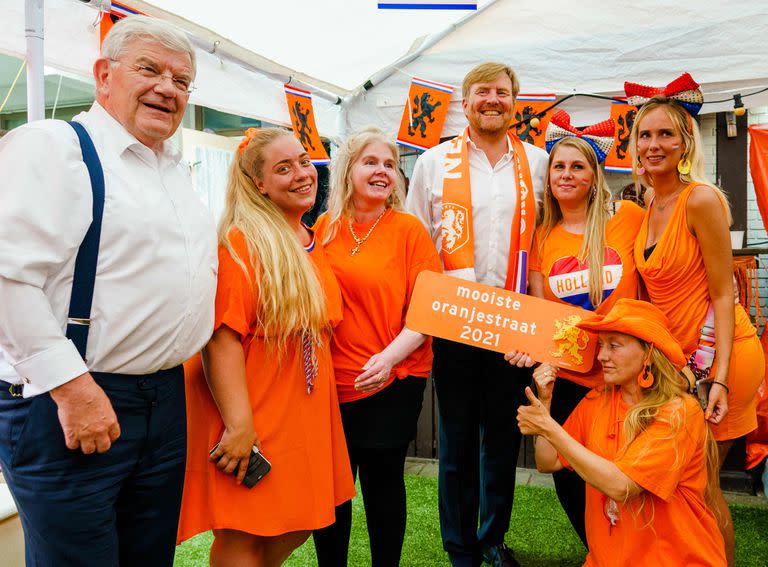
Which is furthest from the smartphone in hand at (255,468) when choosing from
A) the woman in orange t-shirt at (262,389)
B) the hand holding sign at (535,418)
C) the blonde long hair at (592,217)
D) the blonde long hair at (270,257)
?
the blonde long hair at (592,217)

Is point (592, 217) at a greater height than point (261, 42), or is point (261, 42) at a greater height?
point (261, 42)

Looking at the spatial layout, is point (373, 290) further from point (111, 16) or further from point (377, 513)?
point (111, 16)

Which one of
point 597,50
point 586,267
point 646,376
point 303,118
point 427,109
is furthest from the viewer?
point 427,109

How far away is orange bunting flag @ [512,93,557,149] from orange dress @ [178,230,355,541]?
313 cm

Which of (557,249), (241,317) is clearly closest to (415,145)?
(557,249)

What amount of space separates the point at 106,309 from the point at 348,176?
1.22 metres

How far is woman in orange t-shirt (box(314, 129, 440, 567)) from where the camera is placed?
7.30ft

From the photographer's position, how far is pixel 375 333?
7.38ft

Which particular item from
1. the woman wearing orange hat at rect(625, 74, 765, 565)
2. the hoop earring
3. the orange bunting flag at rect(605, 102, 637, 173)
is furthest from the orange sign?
the orange bunting flag at rect(605, 102, 637, 173)

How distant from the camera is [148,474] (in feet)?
5.16

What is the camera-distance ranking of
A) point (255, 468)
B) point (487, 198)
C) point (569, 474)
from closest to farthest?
point (255, 468), point (569, 474), point (487, 198)

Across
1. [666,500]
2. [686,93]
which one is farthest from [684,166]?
[666,500]

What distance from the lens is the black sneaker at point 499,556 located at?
111 inches

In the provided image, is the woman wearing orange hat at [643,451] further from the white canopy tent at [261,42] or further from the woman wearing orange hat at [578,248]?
the white canopy tent at [261,42]
